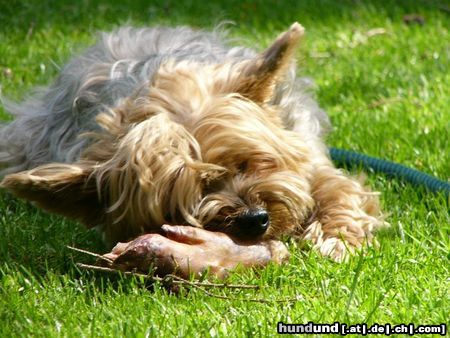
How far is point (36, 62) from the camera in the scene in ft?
25.2

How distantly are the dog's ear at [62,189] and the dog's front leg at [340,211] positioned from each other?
3.35 ft

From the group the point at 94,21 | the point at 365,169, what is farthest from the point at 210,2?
the point at 365,169

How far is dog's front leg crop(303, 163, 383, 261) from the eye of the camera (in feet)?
15.5

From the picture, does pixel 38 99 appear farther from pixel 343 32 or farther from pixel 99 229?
pixel 343 32

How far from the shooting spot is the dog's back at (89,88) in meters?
5.06

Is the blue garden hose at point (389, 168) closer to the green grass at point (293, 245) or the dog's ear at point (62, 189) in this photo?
the green grass at point (293, 245)

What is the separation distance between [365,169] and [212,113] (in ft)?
4.77

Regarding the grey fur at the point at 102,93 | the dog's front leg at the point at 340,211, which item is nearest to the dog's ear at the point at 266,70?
the grey fur at the point at 102,93

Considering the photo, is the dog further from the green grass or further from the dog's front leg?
the green grass

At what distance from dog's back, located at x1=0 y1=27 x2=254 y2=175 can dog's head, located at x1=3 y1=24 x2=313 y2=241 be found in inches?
12.8

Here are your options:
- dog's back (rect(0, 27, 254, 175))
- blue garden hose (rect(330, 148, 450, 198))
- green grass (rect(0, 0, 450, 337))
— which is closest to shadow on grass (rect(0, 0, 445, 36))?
green grass (rect(0, 0, 450, 337))

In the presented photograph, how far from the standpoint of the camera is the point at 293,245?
450 centimetres

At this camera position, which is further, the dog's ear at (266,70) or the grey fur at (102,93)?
the grey fur at (102,93)

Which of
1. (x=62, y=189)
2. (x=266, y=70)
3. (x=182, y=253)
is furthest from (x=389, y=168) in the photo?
(x=62, y=189)
